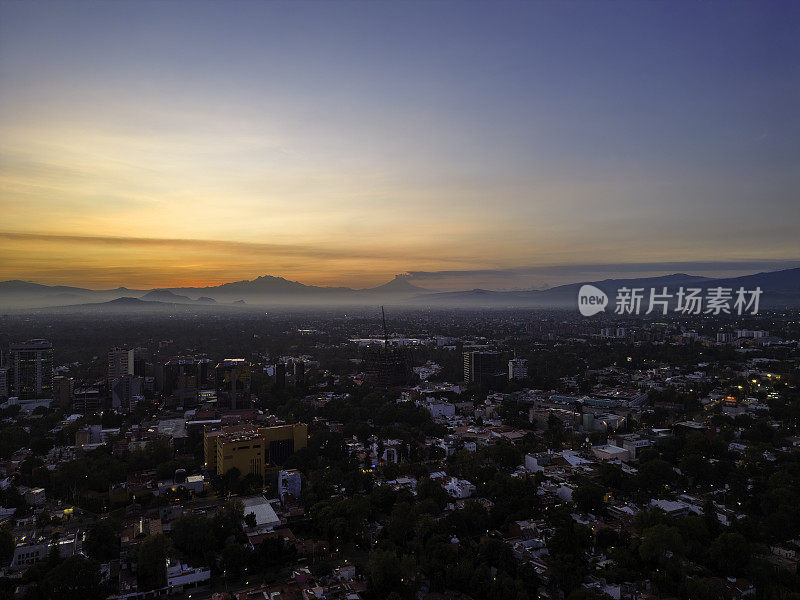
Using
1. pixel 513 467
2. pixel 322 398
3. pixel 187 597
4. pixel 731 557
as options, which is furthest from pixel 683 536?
pixel 322 398

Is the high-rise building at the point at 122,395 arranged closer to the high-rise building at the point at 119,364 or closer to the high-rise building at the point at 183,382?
the high-rise building at the point at 183,382

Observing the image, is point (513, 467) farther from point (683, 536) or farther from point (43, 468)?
point (43, 468)

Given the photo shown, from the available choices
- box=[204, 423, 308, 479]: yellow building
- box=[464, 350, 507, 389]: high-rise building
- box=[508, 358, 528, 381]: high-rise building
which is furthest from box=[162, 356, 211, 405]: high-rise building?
box=[508, 358, 528, 381]: high-rise building

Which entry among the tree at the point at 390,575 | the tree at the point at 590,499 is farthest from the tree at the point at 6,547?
the tree at the point at 590,499

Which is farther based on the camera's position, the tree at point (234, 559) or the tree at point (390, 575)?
the tree at point (234, 559)

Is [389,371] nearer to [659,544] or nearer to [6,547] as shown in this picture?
[6,547]

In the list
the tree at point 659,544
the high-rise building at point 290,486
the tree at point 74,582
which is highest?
the tree at point 659,544
